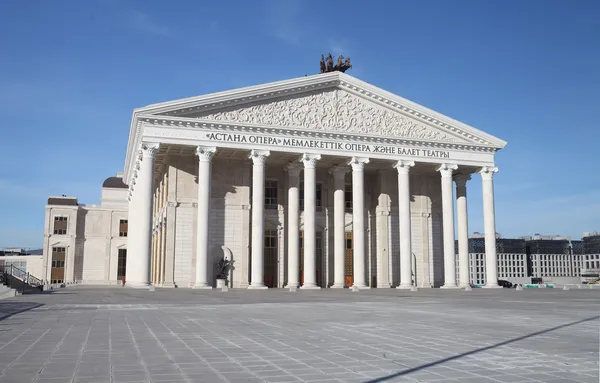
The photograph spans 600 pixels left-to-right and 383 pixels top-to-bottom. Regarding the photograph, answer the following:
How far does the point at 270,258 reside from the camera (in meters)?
49.2

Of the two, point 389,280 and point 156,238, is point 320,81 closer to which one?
point 389,280

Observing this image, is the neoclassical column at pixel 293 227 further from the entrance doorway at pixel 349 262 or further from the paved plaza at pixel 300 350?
the paved plaza at pixel 300 350

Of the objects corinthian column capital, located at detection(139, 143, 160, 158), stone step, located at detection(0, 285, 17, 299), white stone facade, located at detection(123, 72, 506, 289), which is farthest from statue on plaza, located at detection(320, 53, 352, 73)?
stone step, located at detection(0, 285, 17, 299)

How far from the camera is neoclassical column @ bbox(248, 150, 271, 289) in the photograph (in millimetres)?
42172

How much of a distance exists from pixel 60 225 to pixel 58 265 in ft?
16.3

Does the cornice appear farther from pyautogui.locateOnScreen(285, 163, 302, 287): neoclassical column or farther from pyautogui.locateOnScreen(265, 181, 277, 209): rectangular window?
pyautogui.locateOnScreen(265, 181, 277, 209): rectangular window

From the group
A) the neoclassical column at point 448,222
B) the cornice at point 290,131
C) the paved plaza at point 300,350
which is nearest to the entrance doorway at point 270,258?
the cornice at point 290,131

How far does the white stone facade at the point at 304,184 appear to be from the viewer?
4153 cm

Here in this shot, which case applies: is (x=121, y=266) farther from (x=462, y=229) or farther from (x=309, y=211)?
(x=462, y=229)

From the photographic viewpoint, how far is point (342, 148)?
1789 inches

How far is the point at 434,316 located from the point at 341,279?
31.7 metres

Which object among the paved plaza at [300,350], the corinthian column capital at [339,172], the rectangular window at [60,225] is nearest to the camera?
the paved plaza at [300,350]

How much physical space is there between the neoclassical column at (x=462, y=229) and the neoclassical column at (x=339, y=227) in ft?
34.0

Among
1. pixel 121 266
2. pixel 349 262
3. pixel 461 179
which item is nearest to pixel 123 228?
pixel 121 266
